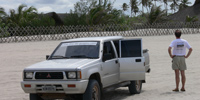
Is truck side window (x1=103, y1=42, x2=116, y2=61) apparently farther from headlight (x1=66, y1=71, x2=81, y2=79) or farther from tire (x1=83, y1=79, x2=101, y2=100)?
headlight (x1=66, y1=71, x2=81, y2=79)

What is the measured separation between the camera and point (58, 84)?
6.96 m

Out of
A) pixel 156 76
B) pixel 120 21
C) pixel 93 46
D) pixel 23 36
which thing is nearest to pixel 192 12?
pixel 120 21

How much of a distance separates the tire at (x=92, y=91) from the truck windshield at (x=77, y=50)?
73 cm

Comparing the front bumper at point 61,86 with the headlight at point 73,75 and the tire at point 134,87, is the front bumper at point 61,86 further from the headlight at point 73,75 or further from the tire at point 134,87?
the tire at point 134,87

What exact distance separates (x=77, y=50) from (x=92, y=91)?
49.8 inches

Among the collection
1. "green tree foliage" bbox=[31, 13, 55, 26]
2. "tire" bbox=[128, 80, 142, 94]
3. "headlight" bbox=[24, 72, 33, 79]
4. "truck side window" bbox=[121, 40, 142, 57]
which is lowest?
"tire" bbox=[128, 80, 142, 94]

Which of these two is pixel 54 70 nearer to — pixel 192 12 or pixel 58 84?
pixel 58 84

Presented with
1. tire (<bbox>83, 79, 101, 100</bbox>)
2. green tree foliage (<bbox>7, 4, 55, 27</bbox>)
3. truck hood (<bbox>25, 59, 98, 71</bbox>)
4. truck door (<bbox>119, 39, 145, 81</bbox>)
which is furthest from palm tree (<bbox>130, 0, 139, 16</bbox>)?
tire (<bbox>83, 79, 101, 100</bbox>)

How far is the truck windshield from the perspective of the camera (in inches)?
314

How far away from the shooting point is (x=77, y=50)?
8188 mm

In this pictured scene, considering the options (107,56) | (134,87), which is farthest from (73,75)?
(134,87)

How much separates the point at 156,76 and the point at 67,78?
570cm

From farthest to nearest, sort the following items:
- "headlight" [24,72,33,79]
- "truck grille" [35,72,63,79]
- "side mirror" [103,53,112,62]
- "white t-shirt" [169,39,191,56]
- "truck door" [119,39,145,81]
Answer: "white t-shirt" [169,39,191,56] → "truck door" [119,39,145,81] → "side mirror" [103,53,112,62] → "headlight" [24,72,33,79] → "truck grille" [35,72,63,79]

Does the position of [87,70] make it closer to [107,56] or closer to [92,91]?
[92,91]
